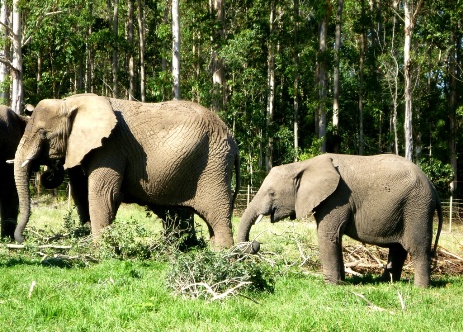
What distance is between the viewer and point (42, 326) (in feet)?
21.9

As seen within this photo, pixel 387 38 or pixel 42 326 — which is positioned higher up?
pixel 387 38

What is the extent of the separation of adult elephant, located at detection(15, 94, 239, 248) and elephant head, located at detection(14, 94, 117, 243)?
0.05 ft

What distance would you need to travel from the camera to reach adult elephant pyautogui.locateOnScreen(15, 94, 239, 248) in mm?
11812

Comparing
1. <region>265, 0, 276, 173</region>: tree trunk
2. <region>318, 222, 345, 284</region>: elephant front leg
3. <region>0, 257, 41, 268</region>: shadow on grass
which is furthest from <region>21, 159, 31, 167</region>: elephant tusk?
<region>265, 0, 276, 173</region>: tree trunk

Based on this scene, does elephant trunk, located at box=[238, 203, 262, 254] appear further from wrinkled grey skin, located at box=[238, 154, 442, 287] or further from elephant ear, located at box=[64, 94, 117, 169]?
elephant ear, located at box=[64, 94, 117, 169]

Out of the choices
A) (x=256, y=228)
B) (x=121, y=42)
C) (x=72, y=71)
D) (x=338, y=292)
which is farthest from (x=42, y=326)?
(x=72, y=71)

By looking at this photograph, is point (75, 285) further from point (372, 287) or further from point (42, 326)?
point (372, 287)

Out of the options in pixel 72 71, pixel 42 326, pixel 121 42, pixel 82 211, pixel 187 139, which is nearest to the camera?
pixel 42 326

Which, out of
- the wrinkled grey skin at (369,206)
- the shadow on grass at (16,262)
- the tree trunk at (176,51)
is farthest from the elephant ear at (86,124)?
the tree trunk at (176,51)

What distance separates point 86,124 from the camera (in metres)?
11.8

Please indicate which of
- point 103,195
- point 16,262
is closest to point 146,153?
point 103,195

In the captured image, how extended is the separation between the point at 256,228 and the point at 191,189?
6.33 meters

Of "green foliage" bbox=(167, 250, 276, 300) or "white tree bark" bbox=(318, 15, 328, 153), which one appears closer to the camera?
"green foliage" bbox=(167, 250, 276, 300)

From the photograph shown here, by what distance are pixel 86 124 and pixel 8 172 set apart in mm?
2854
